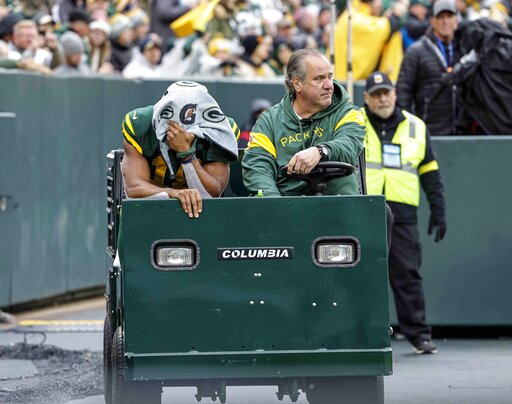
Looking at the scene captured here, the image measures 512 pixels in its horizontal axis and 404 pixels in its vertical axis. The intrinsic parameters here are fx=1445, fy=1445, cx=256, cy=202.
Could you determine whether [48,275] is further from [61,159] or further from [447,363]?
[447,363]

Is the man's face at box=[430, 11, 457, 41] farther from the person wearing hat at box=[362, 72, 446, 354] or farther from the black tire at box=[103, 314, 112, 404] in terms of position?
the black tire at box=[103, 314, 112, 404]

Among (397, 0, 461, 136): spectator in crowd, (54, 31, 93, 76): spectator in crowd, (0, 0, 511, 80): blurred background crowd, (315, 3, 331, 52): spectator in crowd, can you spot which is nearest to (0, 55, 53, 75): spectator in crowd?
(0, 0, 511, 80): blurred background crowd

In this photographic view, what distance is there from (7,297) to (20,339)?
1020 mm

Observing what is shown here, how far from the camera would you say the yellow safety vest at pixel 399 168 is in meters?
10.8

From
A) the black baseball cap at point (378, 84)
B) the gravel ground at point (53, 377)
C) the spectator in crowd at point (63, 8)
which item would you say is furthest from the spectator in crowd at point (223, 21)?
the gravel ground at point (53, 377)

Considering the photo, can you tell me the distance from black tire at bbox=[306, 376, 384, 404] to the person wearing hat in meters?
3.51

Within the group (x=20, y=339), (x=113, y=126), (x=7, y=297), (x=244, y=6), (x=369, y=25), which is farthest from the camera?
(x=244, y=6)

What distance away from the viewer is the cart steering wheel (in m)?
7.38

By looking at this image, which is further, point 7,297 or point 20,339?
point 7,297

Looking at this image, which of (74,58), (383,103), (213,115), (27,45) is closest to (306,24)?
(74,58)

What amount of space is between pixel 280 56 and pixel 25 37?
5.46 m

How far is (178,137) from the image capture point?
→ 291 inches

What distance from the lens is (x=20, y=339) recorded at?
11.6m

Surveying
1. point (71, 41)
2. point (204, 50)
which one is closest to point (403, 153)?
point (71, 41)
